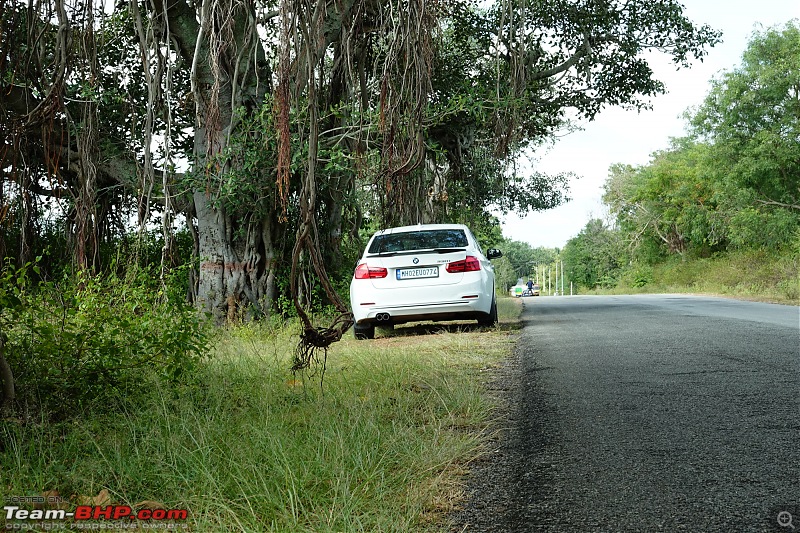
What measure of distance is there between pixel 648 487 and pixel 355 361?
14.5 feet

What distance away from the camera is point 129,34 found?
12.4m

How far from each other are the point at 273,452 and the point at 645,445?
205 centimetres

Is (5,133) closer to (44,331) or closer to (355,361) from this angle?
(44,331)

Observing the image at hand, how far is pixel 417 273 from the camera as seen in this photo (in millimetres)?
11109

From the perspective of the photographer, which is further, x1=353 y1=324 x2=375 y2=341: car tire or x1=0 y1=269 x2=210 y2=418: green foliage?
x1=353 y1=324 x2=375 y2=341: car tire

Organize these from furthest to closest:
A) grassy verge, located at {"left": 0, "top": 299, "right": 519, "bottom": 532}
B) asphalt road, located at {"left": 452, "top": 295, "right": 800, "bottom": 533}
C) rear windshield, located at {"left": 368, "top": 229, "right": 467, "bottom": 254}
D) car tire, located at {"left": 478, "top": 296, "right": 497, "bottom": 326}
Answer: car tire, located at {"left": 478, "top": 296, "right": 497, "bottom": 326}
rear windshield, located at {"left": 368, "top": 229, "right": 467, "bottom": 254}
grassy verge, located at {"left": 0, "top": 299, "right": 519, "bottom": 532}
asphalt road, located at {"left": 452, "top": 295, "right": 800, "bottom": 533}

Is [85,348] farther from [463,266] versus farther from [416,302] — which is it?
[463,266]

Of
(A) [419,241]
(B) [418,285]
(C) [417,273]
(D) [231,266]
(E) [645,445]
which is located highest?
(A) [419,241]

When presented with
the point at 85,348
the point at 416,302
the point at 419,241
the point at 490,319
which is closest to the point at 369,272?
the point at 416,302

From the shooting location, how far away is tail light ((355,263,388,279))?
11148 mm

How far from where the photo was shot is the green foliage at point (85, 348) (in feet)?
16.2

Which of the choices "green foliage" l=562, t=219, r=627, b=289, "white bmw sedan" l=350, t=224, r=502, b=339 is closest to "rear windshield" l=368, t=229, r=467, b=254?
"white bmw sedan" l=350, t=224, r=502, b=339

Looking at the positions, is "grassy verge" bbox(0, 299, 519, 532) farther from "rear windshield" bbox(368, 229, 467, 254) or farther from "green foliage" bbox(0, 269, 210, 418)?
"rear windshield" bbox(368, 229, 467, 254)

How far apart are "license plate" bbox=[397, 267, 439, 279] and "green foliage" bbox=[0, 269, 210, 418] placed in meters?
5.22
